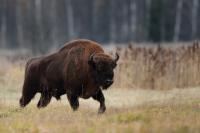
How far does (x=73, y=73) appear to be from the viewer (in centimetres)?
1523

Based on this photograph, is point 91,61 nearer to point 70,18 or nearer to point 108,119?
point 108,119

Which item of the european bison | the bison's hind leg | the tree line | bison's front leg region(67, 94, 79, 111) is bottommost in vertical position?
the tree line

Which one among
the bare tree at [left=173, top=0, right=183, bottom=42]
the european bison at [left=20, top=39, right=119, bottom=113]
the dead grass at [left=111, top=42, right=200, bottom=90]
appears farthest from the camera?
the bare tree at [left=173, top=0, right=183, bottom=42]

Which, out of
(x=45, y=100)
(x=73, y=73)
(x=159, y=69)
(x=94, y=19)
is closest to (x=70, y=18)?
(x=94, y=19)

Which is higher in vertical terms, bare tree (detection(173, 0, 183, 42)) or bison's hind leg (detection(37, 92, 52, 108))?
bison's hind leg (detection(37, 92, 52, 108))

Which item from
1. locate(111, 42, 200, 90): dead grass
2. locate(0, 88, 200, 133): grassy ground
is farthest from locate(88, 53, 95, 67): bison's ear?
Result: locate(111, 42, 200, 90): dead grass

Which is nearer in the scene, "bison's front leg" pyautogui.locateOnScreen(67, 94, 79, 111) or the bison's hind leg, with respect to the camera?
"bison's front leg" pyautogui.locateOnScreen(67, 94, 79, 111)

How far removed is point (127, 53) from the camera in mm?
23516

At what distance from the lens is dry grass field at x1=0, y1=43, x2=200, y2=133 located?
11797 mm

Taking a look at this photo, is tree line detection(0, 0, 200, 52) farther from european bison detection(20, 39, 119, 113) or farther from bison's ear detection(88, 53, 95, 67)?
bison's ear detection(88, 53, 95, 67)

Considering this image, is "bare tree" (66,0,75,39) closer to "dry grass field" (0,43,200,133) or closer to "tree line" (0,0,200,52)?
"tree line" (0,0,200,52)

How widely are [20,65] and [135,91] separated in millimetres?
6446

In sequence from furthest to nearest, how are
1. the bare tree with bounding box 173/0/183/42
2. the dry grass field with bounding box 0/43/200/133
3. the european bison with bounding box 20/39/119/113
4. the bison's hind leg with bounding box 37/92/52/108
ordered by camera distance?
the bare tree with bounding box 173/0/183/42 → the bison's hind leg with bounding box 37/92/52/108 → the european bison with bounding box 20/39/119/113 → the dry grass field with bounding box 0/43/200/133

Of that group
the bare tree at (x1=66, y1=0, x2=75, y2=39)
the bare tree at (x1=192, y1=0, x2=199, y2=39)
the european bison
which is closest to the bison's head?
the european bison
